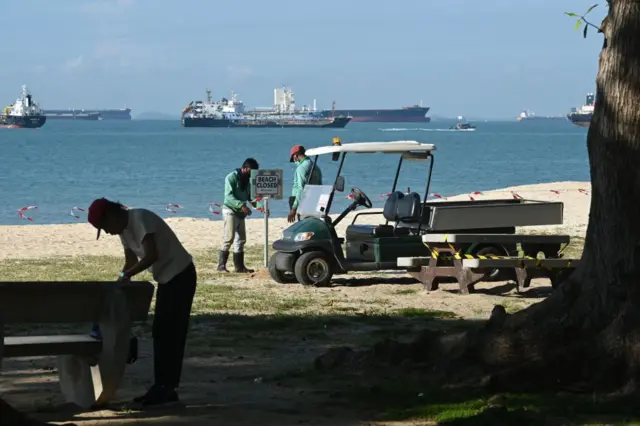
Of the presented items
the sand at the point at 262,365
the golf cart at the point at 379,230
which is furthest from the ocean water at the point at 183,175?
the sand at the point at 262,365

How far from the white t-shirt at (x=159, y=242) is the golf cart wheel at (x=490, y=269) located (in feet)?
20.5

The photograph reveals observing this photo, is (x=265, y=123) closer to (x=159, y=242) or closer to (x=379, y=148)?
(x=379, y=148)

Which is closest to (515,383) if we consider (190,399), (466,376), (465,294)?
(466,376)

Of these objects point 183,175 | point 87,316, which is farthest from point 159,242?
point 183,175

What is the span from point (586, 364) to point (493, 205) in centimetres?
705

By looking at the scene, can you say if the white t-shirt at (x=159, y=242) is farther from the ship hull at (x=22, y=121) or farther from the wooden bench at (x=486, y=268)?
the ship hull at (x=22, y=121)

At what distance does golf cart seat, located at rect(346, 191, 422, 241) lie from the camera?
1422 centimetres

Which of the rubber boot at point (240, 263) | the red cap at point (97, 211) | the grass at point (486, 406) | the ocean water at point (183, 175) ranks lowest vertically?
the ocean water at point (183, 175)

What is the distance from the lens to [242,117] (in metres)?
191

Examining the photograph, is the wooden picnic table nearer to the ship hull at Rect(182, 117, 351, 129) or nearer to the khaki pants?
the khaki pants

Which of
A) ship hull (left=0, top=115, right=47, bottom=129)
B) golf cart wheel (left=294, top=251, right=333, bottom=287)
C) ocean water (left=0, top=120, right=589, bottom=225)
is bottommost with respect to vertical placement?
ship hull (left=0, top=115, right=47, bottom=129)

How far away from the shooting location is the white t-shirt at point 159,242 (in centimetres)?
728

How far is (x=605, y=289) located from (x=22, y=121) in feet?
538

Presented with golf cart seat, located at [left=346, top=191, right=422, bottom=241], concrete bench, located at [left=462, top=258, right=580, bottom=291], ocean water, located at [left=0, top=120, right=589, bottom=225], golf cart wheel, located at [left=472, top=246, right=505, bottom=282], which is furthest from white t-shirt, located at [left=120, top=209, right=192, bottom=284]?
ocean water, located at [left=0, top=120, right=589, bottom=225]
